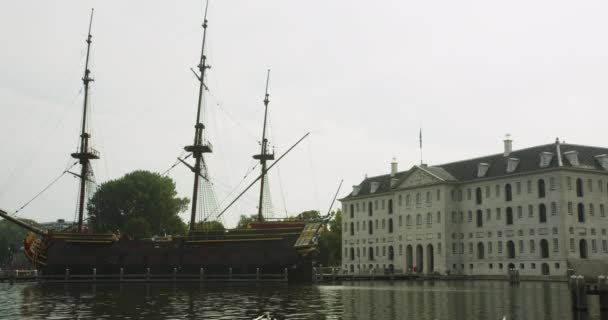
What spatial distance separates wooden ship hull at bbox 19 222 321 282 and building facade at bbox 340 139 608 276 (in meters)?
33.9

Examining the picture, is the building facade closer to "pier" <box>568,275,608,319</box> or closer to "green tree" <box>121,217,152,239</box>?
"green tree" <box>121,217,152,239</box>

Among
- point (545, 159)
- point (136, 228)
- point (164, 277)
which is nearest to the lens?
point (164, 277)

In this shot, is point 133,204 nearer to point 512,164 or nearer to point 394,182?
point 394,182

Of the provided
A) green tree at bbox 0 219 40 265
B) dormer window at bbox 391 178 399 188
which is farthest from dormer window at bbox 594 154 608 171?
green tree at bbox 0 219 40 265

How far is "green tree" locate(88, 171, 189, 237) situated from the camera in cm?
9906

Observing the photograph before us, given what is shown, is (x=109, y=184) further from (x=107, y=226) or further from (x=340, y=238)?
(x=340, y=238)

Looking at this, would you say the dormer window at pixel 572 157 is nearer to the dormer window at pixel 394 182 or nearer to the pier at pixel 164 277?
the dormer window at pixel 394 182

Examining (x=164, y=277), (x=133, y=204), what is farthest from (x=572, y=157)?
(x=133, y=204)

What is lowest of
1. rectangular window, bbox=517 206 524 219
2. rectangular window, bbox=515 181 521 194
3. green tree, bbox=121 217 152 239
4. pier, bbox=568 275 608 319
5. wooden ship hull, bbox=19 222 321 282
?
pier, bbox=568 275 608 319

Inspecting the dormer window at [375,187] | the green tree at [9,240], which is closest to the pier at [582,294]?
the dormer window at [375,187]

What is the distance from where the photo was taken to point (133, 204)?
10019 cm

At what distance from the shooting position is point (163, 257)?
2549 inches

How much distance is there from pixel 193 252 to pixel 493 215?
44051mm

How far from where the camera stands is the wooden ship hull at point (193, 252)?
6203 cm
